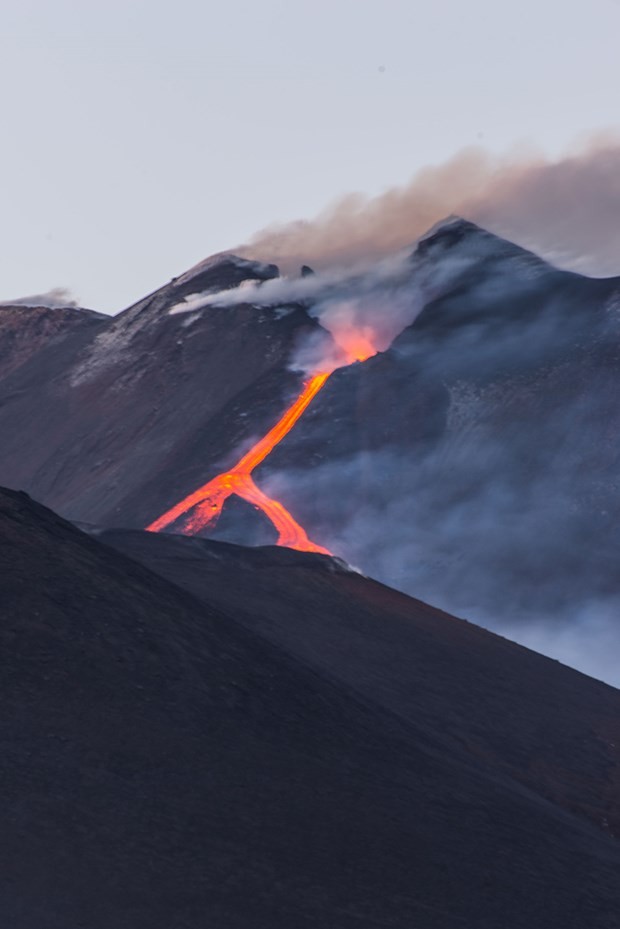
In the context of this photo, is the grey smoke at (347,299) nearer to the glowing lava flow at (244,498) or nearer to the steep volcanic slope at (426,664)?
the glowing lava flow at (244,498)

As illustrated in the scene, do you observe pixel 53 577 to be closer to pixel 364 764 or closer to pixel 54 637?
pixel 54 637

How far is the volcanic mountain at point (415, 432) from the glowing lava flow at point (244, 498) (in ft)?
2.55

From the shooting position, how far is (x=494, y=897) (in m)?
29.2

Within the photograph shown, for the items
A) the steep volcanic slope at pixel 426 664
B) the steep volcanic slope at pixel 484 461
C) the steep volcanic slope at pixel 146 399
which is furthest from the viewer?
the steep volcanic slope at pixel 146 399

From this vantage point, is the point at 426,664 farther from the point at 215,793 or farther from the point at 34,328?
the point at 34,328

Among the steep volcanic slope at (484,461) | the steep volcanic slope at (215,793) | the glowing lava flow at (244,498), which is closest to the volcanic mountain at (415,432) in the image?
the steep volcanic slope at (484,461)

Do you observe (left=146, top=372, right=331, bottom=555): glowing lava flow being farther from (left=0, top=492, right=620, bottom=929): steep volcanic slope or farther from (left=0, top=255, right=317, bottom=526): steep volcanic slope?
(left=0, top=492, right=620, bottom=929): steep volcanic slope

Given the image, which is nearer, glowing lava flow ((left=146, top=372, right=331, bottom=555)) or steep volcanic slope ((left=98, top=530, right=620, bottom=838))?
steep volcanic slope ((left=98, top=530, right=620, bottom=838))

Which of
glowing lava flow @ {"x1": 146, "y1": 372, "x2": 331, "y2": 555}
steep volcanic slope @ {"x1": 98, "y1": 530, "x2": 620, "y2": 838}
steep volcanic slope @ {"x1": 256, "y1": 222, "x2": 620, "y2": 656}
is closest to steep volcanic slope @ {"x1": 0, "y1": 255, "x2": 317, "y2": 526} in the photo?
glowing lava flow @ {"x1": 146, "y1": 372, "x2": 331, "y2": 555}

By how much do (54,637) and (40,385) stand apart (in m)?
103

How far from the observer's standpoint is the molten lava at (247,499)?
296 feet

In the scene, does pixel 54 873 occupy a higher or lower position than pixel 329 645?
lower

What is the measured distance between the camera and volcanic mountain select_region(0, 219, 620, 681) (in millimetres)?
91562

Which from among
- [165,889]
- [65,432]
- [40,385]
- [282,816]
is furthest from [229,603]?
[40,385]
